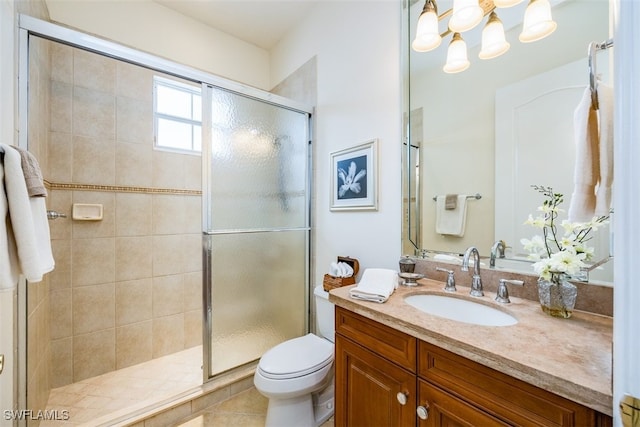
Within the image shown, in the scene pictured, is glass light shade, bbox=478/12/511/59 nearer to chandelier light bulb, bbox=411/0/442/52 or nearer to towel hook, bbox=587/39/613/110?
chandelier light bulb, bbox=411/0/442/52

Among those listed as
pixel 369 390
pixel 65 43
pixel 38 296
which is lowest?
pixel 369 390

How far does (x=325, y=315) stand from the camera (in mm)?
1652

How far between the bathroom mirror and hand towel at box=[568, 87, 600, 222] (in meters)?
0.39

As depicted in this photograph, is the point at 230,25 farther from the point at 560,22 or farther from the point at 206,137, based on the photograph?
the point at 560,22

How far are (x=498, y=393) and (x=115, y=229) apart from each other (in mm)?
2445

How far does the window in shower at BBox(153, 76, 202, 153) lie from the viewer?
220 cm

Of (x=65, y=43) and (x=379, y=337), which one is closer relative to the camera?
(x=379, y=337)

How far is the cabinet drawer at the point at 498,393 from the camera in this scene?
56cm

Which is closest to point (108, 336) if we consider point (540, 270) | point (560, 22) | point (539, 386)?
point (539, 386)

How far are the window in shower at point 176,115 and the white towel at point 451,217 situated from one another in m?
2.08

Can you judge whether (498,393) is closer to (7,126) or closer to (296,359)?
(296,359)

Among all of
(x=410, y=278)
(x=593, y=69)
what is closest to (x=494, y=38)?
(x=593, y=69)

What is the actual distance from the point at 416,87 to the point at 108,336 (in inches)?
108

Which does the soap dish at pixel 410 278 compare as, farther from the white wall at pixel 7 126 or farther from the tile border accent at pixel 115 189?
the tile border accent at pixel 115 189
